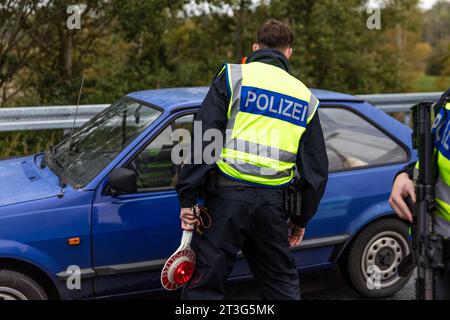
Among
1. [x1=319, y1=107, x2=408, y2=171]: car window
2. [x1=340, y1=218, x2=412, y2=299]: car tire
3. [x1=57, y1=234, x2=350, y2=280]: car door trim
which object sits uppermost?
[x1=319, y1=107, x2=408, y2=171]: car window

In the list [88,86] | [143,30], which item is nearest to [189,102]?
[143,30]

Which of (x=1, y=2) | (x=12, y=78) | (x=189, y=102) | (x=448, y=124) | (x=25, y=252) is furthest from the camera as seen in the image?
(x=12, y=78)

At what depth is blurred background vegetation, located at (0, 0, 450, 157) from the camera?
32.1 feet

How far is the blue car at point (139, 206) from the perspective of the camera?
3297 millimetres

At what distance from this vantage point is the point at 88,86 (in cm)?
1139

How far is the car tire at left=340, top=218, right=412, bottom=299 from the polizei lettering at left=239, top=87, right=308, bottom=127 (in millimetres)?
1566

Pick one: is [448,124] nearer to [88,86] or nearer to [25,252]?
[25,252]

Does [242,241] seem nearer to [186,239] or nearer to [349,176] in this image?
[186,239]

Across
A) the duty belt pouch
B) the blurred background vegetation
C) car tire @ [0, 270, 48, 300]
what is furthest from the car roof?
the blurred background vegetation

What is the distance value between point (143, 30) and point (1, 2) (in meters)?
2.66

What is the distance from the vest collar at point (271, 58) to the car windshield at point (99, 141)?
951mm

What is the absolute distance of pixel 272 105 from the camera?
2930 millimetres

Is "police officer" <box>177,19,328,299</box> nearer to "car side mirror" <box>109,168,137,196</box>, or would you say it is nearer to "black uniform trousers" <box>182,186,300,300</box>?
"black uniform trousers" <box>182,186,300,300</box>

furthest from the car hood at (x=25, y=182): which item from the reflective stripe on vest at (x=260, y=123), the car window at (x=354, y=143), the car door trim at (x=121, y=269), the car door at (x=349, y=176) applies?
the car window at (x=354, y=143)
